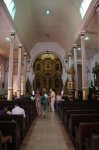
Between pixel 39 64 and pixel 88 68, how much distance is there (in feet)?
28.2

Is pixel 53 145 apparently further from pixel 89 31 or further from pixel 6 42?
pixel 6 42

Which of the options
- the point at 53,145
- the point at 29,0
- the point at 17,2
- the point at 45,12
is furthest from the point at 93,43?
the point at 53,145

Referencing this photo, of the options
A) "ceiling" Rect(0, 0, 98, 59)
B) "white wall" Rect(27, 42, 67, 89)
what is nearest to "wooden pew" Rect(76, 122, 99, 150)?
"ceiling" Rect(0, 0, 98, 59)

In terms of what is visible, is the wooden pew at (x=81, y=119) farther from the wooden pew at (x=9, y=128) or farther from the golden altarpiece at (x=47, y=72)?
the golden altarpiece at (x=47, y=72)

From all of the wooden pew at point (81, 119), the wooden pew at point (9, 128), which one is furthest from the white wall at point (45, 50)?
the wooden pew at point (9, 128)

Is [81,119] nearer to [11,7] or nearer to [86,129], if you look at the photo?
[86,129]

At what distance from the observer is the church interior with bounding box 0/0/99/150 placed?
15.4 ft

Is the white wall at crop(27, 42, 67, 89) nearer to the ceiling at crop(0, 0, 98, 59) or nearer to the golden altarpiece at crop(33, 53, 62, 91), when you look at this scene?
the golden altarpiece at crop(33, 53, 62, 91)

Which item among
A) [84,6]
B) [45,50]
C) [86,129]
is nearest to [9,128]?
[86,129]

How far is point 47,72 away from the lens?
1091 inches

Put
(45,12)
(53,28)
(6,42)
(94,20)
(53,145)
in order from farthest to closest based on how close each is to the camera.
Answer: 1. (53,28)
2. (6,42)
3. (45,12)
4. (94,20)
5. (53,145)

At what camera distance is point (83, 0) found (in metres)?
12.1

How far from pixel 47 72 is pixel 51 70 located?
0.80 meters

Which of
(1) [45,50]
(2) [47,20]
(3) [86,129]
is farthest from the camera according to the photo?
(1) [45,50]
